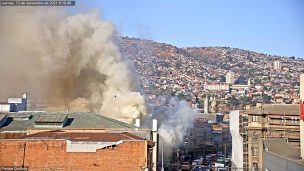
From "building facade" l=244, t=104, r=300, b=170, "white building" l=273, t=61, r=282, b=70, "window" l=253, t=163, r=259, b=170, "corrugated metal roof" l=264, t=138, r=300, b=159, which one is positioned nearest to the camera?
"corrugated metal roof" l=264, t=138, r=300, b=159

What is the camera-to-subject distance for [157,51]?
19762 cm

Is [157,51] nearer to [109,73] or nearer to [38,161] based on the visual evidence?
[109,73]

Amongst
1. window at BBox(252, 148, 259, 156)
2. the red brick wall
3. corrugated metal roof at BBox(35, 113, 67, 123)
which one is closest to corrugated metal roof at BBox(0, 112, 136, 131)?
corrugated metal roof at BBox(35, 113, 67, 123)

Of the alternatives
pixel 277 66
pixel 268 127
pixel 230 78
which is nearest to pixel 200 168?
Answer: pixel 268 127

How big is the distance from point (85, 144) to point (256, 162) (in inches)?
876

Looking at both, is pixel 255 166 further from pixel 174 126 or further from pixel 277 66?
pixel 277 66

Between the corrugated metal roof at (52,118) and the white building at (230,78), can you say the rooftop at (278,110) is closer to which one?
the corrugated metal roof at (52,118)

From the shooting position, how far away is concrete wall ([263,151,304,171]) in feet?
78.6

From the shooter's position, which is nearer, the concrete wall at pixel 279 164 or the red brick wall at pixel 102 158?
the concrete wall at pixel 279 164

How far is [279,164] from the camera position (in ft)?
94.7

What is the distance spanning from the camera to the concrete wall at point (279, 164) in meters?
24.0

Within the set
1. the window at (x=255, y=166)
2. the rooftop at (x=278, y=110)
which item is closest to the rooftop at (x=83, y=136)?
the window at (x=255, y=166)

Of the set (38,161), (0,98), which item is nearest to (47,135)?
(38,161)

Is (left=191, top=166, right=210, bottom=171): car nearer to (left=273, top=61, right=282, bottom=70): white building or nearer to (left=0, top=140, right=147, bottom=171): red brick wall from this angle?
(left=0, top=140, right=147, bottom=171): red brick wall
